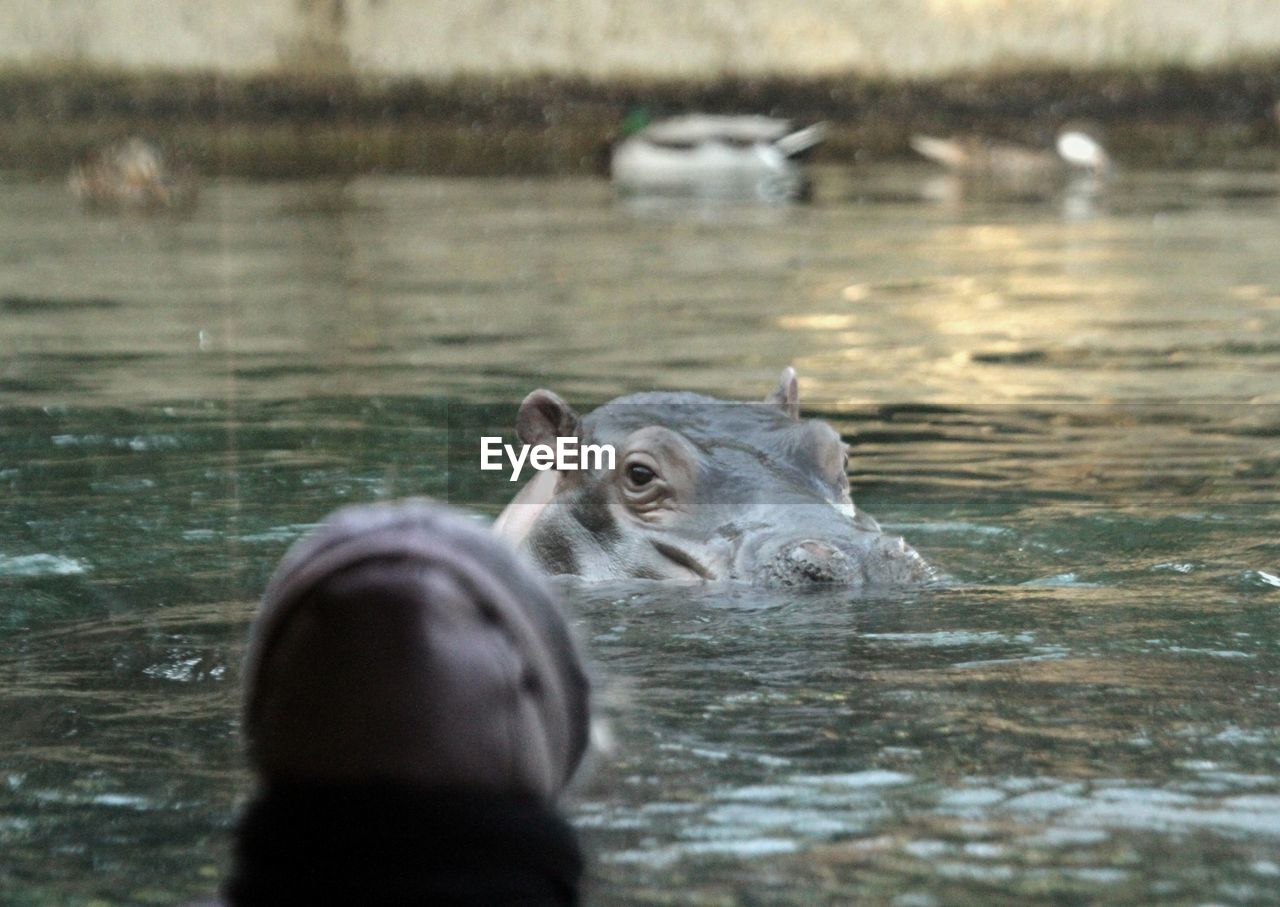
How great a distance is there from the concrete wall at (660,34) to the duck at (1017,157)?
1015 millimetres

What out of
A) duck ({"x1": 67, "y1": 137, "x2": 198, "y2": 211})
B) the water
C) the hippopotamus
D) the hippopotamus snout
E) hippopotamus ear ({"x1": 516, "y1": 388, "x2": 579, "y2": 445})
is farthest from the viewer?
duck ({"x1": 67, "y1": 137, "x2": 198, "y2": 211})

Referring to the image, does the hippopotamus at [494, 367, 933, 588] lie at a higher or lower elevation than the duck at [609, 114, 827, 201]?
lower

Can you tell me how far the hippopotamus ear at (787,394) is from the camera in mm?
6281

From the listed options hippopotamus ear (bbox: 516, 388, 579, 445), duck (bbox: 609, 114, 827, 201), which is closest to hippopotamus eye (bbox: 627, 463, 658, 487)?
hippopotamus ear (bbox: 516, 388, 579, 445)

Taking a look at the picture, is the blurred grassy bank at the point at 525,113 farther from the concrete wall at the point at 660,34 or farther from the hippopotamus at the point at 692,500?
the hippopotamus at the point at 692,500

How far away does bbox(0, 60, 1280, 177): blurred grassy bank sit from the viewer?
828 inches

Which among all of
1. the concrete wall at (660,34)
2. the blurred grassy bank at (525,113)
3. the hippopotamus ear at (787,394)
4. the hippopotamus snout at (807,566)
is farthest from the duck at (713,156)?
the hippopotamus snout at (807,566)

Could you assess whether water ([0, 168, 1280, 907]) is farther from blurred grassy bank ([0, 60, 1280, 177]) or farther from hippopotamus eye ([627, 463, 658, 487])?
blurred grassy bank ([0, 60, 1280, 177])

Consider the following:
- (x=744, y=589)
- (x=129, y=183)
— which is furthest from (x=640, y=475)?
(x=129, y=183)

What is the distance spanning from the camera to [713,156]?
21891 millimetres

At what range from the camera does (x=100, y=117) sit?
21.1m

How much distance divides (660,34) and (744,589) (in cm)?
1740

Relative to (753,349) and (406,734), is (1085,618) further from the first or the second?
(753,349)

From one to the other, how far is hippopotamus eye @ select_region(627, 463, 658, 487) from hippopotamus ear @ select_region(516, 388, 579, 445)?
11.0 inches
